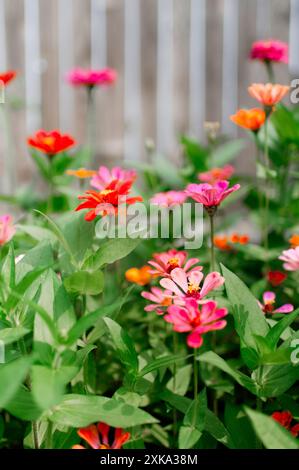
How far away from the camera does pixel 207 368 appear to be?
104cm

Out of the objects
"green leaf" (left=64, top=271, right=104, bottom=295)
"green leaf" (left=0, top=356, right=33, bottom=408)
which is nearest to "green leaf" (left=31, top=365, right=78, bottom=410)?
"green leaf" (left=0, top=356, right=33, bottom=408)

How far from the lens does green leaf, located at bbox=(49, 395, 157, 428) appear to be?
28.5 inches

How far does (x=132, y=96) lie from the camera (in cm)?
254

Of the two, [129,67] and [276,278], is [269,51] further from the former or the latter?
[129,67]

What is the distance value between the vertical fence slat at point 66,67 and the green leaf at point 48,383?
1933 mm

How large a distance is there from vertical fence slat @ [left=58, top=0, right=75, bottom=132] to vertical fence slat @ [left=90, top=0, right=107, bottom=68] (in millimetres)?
80

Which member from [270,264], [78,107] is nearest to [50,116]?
[78,107]

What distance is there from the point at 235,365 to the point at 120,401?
0.25 meters

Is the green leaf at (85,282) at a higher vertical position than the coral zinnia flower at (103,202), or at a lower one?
lower

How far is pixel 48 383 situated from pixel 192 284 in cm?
22

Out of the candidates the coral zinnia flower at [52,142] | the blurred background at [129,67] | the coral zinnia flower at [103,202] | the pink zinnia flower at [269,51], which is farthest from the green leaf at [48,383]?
the blurred background at [129,67]

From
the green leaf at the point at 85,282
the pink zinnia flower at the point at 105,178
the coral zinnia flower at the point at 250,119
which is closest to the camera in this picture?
the green leaf at the point at 85,282

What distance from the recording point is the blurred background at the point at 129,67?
2.48m

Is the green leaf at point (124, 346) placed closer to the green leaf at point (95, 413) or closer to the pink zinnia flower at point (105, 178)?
the green leaf at point (95, 413)
